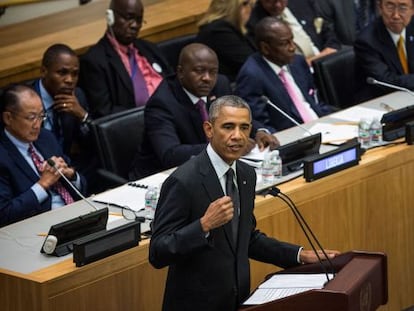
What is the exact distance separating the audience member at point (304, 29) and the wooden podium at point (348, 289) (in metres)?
3.14

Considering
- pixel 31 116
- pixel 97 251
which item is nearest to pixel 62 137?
pixel 31 116

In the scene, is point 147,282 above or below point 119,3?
below

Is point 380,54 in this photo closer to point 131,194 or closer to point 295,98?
point 295,98

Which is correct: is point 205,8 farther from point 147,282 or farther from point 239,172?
point 239,172

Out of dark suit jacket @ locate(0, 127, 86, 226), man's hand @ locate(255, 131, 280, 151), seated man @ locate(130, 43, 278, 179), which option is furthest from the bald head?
dark suit jacket @ locate(0, 127, 86, 226)

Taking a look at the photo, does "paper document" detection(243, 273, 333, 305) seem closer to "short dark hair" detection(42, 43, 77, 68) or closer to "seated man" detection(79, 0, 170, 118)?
"short dark hair" detection(42, 43, 77, 68)

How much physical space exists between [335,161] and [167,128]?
0.83 metres

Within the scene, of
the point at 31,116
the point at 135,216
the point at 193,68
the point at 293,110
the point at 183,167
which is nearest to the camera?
the point at 183,167

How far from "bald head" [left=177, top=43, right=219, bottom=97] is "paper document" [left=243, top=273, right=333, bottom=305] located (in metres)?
1.82

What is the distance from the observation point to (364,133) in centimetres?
549

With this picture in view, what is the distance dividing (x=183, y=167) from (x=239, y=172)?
0.19 m

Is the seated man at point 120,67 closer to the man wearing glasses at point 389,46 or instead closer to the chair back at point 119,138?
the chair back at point 119,138

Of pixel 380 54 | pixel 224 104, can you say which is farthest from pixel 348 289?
pixel 380 54

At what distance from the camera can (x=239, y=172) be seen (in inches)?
150
